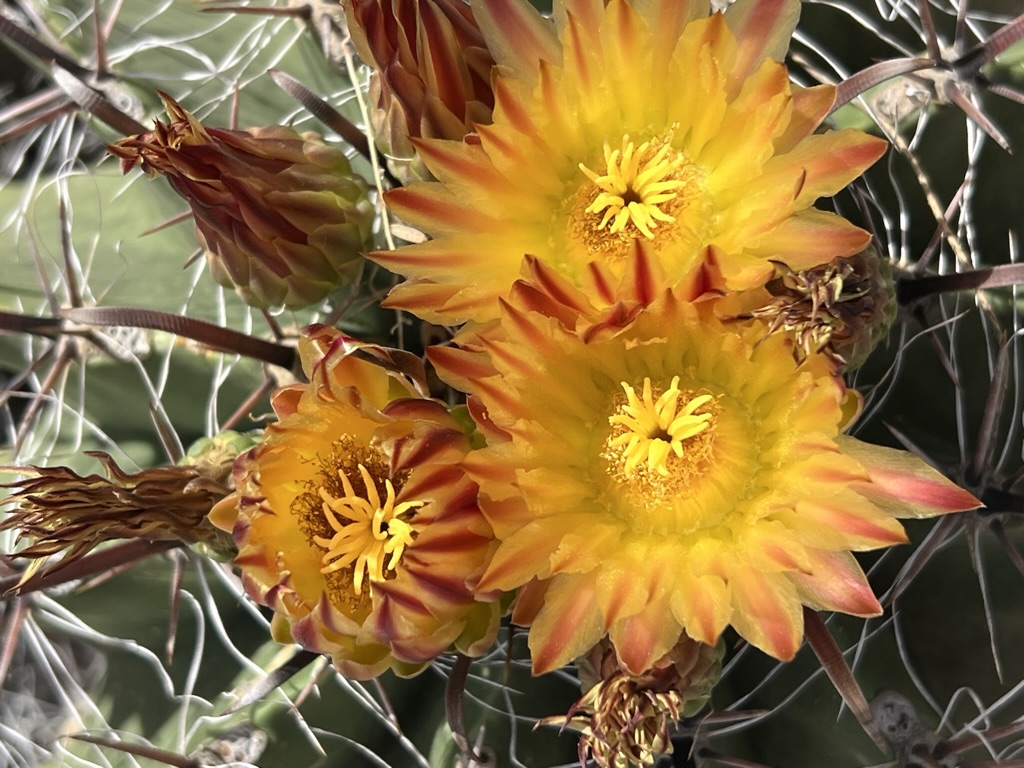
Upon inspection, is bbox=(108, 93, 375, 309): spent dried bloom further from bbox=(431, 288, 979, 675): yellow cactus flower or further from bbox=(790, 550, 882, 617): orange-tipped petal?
bbox=(790, 550, 882, 617): orange-tipped petal

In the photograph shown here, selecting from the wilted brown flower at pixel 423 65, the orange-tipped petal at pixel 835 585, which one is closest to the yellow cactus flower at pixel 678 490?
the orange-tipped petal at pixel 835 585

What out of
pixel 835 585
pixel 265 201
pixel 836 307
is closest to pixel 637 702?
pixel 835 585

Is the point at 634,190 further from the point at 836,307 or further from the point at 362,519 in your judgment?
the point at 362,519

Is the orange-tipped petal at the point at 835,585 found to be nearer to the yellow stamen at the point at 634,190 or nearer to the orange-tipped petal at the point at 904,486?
the orange-tipped petal at the point at 904,486

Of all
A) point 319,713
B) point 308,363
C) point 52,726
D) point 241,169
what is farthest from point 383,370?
point 52,726

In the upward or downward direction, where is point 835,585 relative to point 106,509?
downward

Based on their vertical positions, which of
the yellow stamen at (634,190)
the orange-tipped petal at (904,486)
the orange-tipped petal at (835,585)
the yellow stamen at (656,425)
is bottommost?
the orange-tipped petal at (835,585)

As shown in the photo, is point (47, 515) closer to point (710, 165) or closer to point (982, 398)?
point (710, 165)
